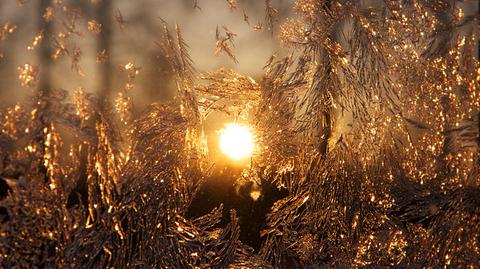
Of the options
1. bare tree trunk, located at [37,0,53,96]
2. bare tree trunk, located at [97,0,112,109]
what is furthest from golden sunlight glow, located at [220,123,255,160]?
bare tree trunk, located at [37,0,53,96]

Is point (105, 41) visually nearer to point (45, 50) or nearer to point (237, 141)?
point (45, 50)


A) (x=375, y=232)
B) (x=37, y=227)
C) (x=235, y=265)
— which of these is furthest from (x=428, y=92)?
(x=37, y=227)

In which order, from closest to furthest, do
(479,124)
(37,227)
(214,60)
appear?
(37,227) → (214,60) → (479,124)

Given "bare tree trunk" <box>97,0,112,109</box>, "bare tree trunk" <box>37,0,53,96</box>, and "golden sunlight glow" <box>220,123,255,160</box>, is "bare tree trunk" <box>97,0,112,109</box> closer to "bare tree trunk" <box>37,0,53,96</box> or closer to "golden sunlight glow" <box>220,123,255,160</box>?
"bare tree trunk" <box>37,0,53,96</box>

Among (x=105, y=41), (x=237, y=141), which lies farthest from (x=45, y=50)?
(x=237, y=141)

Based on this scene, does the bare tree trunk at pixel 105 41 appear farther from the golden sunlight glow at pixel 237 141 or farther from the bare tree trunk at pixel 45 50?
the golden sunlight glow at pixel 237 141

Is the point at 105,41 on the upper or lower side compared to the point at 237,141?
upper

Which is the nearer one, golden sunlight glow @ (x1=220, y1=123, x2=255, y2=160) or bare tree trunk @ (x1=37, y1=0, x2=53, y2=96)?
bare tree trunk @ (x1=37, y1=0, x2=53, y2=96)

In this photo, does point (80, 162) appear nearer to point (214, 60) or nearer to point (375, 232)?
point (214, 60)
